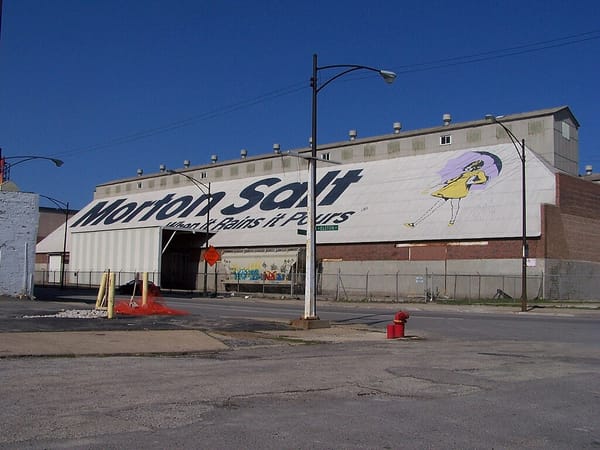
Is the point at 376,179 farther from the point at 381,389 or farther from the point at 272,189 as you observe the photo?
the point at 381,389

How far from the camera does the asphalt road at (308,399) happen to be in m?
7.35

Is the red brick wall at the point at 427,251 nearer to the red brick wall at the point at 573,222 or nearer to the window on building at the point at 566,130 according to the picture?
the red brick wall at the point at 573,222

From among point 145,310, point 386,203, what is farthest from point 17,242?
point 386,203

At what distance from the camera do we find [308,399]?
970 cm

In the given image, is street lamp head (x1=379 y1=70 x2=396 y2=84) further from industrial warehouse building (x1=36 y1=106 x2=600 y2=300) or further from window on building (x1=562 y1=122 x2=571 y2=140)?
window on building (x1=562 y1=122 x2=571 y2=140)

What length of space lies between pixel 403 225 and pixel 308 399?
1569 inches

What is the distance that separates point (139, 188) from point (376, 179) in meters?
41.2

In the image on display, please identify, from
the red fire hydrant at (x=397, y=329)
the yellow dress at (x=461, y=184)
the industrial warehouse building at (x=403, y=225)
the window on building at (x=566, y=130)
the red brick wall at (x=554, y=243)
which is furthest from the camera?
the window on building at (x=566, y=130)

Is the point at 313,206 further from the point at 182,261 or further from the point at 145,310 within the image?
the point at 182,261

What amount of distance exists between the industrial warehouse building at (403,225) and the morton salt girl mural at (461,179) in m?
0.11

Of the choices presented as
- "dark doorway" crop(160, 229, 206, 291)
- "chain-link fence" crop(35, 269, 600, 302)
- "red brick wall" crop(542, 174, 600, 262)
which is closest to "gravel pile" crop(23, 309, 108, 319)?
"chain-link fence" crop(35, 269, 600, 302)

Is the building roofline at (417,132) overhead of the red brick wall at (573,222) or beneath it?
overhead

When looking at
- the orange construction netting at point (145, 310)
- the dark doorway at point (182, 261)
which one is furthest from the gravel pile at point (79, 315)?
the dark doorway at point (182, 261)

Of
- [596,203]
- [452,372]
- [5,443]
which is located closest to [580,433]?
[452,372]
